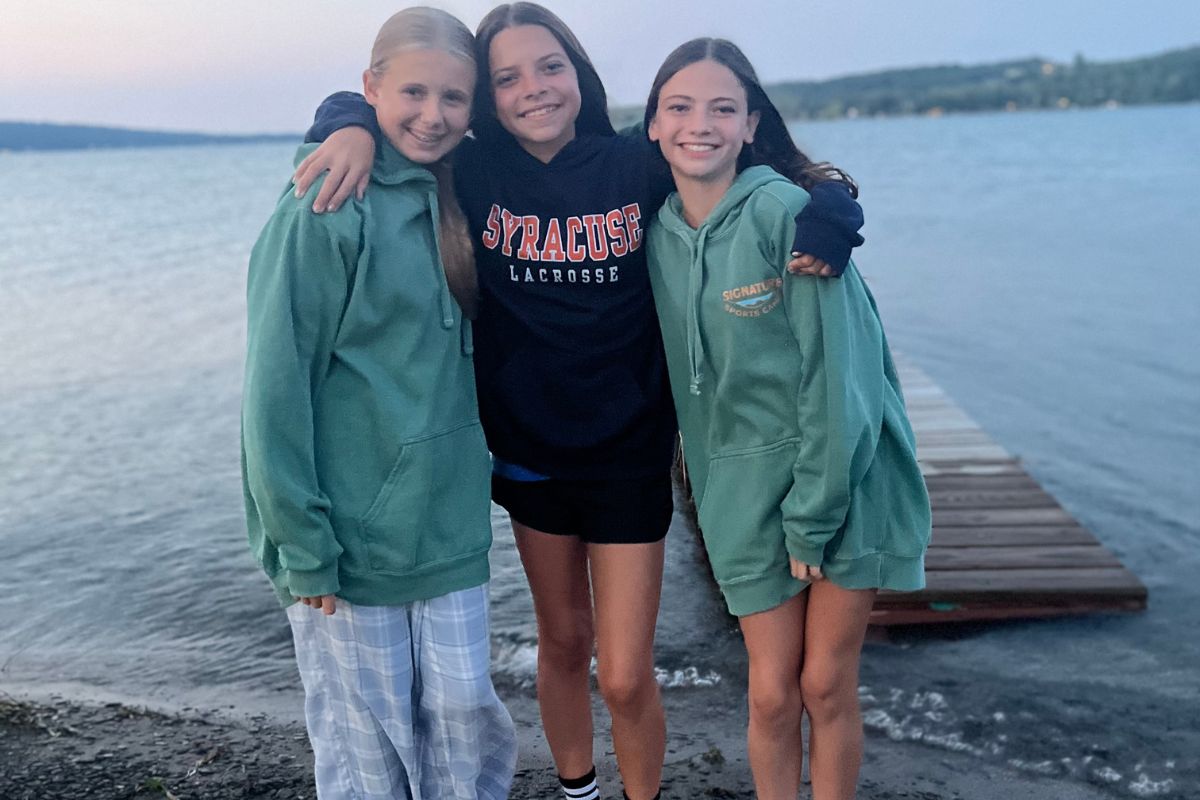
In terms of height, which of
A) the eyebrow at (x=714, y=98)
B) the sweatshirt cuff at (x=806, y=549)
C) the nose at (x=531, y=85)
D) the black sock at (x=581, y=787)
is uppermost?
the nose at (x=531, y=85)

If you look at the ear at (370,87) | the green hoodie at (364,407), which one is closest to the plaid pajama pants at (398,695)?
the green hoodie at (364,407)

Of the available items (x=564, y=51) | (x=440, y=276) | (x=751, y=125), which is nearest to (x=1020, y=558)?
(x=751, y=125)

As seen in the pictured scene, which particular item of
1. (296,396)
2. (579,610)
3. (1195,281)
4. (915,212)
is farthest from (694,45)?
(915,212)

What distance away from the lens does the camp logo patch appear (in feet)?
8.85

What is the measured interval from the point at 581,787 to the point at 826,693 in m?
0.86

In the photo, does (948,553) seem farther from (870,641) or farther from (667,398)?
(667,398)

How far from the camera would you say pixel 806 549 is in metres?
2.72

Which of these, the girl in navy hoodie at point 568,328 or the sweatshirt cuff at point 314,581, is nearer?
the sweatshirt cuff at point 314,581

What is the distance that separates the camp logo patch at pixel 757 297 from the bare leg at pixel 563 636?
833 mm

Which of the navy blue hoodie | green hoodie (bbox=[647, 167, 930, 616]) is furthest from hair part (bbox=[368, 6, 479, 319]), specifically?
green hoodie (bbox=[647, 167, 930, 616])

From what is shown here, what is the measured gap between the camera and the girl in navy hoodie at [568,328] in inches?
113

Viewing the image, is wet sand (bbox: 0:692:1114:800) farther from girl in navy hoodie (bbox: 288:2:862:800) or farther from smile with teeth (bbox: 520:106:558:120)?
smile with teeth (bbox: 520:106:558:120)

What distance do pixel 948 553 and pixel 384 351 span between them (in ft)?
13.3

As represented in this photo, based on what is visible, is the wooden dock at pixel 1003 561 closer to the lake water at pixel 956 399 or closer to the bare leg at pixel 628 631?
the lake water at pixel 956 399
